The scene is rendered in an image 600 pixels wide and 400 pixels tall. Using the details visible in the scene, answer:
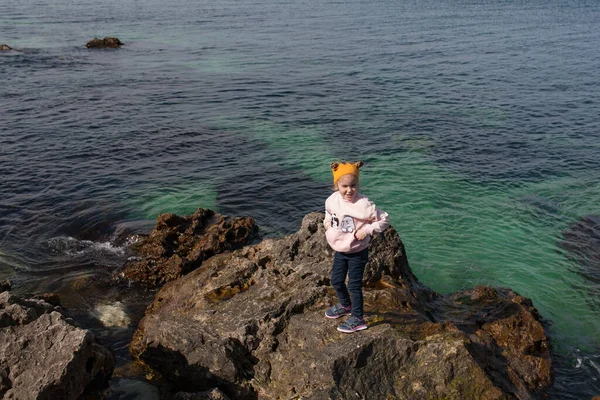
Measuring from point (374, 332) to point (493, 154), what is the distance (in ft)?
59.9

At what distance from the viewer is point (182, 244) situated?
15688mm

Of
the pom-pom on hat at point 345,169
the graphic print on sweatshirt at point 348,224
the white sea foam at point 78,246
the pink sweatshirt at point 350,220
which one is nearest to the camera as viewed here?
the pom-pom on hat at point 345,169

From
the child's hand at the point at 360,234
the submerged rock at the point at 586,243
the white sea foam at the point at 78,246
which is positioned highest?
the child's hand at the point at 360,234

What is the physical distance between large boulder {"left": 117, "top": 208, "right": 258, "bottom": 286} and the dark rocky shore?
2392 millimetres

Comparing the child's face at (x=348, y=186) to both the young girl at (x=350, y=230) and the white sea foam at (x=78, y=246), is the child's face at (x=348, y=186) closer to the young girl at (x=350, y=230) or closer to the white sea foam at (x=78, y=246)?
the young girl at (x=350, y=230)

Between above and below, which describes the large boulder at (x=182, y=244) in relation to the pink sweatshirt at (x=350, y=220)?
below

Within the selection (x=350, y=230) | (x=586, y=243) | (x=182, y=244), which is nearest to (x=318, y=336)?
(x=350, y=230)

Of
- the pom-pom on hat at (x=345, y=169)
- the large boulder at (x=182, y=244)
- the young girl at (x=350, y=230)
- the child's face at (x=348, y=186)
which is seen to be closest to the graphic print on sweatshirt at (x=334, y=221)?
the young girl at (x=350, y=230)

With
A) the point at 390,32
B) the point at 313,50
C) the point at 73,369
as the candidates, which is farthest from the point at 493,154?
the point at 390,32

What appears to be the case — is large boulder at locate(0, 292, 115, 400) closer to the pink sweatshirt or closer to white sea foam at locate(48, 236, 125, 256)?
the pink sweatshirt

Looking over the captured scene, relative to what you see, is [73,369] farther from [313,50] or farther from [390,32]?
[390,32]

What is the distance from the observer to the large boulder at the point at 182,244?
14492 mm

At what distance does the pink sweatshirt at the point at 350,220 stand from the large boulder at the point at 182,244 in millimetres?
7136

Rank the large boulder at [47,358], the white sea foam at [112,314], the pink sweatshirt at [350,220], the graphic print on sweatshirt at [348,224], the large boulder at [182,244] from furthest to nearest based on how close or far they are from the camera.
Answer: the large boulder at [182,244] → the white sea foam at [112,314] → the graphic print on sweatshirt at [348,224] → the pink sweatshirt at [350,220] → the large boulder at [47,358]
